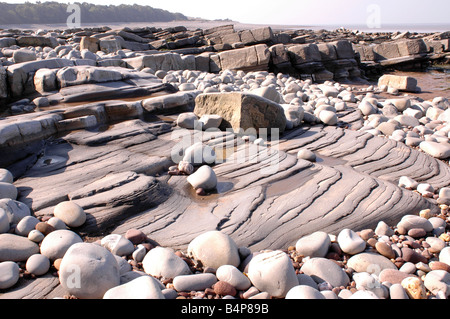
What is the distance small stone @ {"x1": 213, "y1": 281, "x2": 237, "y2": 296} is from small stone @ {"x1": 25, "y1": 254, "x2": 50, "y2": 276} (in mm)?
951

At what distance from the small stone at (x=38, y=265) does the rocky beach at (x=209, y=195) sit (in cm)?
1

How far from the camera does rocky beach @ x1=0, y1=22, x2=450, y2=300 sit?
6.37 feet

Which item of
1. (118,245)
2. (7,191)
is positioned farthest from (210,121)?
(118,245)

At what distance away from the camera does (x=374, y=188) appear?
3174mm

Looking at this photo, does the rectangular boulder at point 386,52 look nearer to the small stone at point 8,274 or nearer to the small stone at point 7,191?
the small stone at point 7,191

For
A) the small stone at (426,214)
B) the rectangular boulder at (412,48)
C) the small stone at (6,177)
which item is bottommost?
the small stone at (426,214)

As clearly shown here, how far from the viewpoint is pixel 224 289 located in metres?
1.89

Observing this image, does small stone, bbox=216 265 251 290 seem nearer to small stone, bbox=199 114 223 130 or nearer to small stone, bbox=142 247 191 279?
small stone, bbox=142 247 191 279

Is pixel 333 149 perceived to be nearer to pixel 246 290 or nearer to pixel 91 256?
pixel 246 290

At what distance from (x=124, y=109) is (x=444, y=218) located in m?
3.77

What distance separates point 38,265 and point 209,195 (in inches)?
58.7

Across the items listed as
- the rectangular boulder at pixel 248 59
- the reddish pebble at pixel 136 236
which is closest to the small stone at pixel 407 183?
the reddish pebble at pixel 136 236

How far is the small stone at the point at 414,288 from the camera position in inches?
75.6
